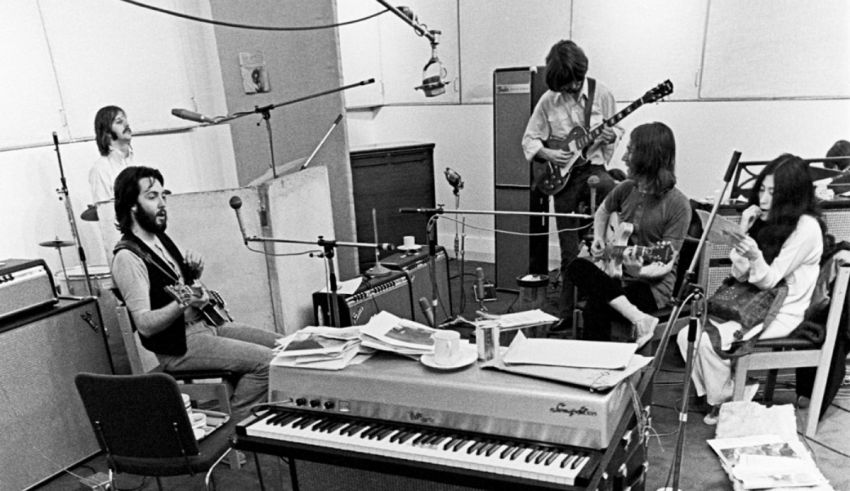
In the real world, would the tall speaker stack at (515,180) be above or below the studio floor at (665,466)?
above

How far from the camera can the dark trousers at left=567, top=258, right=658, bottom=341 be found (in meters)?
2.85

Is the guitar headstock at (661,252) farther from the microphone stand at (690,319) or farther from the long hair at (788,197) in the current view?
the microphone stand at (690,319)

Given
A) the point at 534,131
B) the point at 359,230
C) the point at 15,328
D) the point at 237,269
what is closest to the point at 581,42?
the point at 534,131

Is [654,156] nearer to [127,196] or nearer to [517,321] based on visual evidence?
[517,321]

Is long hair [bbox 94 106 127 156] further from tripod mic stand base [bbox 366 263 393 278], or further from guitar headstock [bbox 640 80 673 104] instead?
guitar headstock [bbox 640 80 673 104]

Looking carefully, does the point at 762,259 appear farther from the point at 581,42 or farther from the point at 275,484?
the point at 581,42

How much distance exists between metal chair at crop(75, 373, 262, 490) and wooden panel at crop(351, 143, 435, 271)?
2669mm

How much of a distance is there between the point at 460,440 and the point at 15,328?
6.45 feet

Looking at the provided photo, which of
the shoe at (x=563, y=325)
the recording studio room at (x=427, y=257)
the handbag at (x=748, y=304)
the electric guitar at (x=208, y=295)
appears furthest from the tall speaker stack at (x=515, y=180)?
the electric guitar at (x=208, y=295)

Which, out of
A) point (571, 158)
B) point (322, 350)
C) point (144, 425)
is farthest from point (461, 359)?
point (571, 158)

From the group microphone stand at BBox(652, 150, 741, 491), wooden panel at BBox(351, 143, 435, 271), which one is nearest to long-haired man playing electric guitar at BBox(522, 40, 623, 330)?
wooden panel at BBox(351, 143, 435, 271)

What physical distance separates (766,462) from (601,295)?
962mm

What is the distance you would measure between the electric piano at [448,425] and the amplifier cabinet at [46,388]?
1.32 metres

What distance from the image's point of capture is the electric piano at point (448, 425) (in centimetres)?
144
